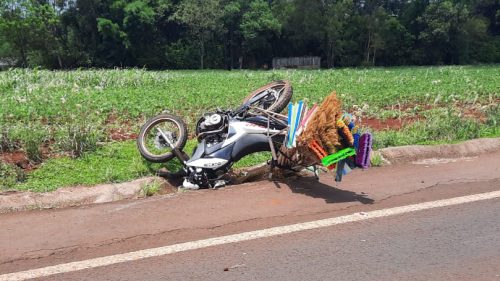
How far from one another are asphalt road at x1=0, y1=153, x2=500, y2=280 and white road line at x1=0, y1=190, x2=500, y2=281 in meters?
0.07

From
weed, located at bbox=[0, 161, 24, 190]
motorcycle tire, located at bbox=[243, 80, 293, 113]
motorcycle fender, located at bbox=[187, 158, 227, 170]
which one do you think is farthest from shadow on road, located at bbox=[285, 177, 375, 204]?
weed, located at bbox=[0, 161, 24, 190]

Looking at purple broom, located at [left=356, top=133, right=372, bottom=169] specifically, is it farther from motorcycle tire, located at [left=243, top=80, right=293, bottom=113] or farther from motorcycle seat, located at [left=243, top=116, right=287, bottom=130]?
motorcycle tire, located at [left=243, top=80, right=293, bottom=113]

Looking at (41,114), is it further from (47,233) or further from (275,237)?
(275,237)

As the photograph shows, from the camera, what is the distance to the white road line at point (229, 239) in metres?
3.90

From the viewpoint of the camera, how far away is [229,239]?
4.43 meters

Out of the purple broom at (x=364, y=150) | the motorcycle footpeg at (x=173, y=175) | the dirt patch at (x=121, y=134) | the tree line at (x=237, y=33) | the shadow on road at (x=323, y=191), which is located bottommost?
the shadow on road at (x=323, y=191)

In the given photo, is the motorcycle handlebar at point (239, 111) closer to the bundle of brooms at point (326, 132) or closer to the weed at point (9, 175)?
the bundle of brooms at point (326, 132)

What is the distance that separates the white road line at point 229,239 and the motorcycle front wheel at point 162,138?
101 inches

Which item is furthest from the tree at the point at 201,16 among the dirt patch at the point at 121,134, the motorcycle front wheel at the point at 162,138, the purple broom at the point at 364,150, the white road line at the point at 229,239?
the white road line at the point at 229,239

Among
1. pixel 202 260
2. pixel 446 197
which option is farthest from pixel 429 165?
pixel 202 260

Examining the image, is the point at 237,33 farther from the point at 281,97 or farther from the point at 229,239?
the point at 229,239

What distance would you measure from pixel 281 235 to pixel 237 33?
51.7m

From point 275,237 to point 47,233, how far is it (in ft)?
7.01

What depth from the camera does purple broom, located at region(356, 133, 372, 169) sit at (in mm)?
5547
